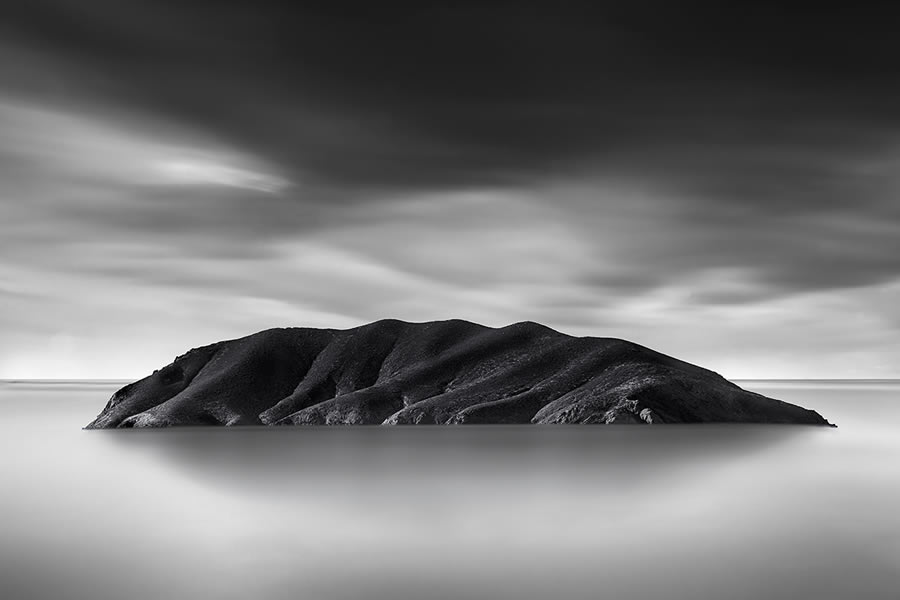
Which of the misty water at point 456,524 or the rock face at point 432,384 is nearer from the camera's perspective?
the misty water at point 456,524

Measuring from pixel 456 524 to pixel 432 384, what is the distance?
419 ft

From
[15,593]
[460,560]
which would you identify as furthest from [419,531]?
[15,593]

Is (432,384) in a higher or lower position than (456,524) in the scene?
higher

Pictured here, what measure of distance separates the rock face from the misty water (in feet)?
188

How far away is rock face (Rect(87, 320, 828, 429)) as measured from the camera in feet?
467

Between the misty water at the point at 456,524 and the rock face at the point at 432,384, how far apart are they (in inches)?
2253

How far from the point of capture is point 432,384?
6604 inches

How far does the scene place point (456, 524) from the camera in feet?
131

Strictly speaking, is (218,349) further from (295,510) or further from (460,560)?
(460,560)

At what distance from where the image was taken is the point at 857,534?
37.5m

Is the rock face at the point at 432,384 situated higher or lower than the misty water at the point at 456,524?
higher

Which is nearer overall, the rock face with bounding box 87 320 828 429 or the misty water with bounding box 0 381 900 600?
the misty water with bounding box 0 381 900 600

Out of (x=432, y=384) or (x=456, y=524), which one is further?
(x=432, y=384)

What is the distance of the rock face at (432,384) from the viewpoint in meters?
142
